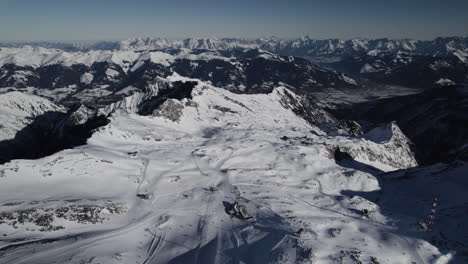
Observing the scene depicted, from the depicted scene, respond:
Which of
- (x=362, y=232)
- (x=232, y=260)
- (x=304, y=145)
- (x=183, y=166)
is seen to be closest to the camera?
(x=232, y=260)

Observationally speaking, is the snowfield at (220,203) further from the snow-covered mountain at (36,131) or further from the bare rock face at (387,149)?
the snow-covered mountain at (36,131)

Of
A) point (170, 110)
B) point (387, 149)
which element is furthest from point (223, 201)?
point (387, 149)

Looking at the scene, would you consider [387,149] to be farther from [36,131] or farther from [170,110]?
[36,131]

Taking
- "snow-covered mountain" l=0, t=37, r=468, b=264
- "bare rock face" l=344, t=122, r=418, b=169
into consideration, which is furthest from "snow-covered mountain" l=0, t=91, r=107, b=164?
"bare rock face" l=344, t=122, r=418, b=169

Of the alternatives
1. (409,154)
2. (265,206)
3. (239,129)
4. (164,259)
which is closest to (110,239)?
(164,259)

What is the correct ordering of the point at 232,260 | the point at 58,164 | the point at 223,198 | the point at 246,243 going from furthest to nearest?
1. the point at 58,164
2. the point at 223,198
3. the point at 246,243
4. the point at 232,260

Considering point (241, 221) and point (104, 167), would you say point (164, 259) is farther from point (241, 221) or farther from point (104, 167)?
point (104, 167)
